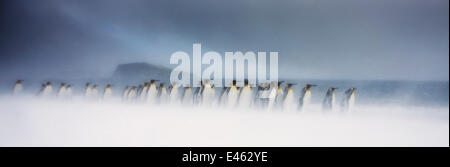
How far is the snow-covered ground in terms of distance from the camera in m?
2.33

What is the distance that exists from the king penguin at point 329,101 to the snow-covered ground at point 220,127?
0.20ft

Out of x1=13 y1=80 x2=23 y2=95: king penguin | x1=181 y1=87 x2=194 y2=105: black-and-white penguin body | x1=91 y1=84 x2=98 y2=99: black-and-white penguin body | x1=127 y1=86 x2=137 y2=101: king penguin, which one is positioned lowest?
x1=181 y1=87 x2=194 y2=105: black-and-white penguin body

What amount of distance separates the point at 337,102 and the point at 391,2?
1011 millimetres

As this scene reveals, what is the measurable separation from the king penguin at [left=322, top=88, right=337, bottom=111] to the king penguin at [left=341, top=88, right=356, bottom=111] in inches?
3.4

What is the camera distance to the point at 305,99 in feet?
8.87

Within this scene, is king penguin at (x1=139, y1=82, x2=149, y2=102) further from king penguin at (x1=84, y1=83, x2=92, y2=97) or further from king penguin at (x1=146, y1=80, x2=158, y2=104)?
king penguin at (x1=84, y1=83, x2=92, y2=97)

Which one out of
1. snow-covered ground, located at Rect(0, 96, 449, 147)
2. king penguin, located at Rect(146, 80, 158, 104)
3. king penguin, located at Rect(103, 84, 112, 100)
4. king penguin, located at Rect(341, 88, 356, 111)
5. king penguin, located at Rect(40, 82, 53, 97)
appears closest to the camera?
snow-covered ground, located at Rect(0, 96, 449, 147)

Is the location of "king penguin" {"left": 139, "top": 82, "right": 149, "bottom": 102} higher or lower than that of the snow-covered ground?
higher

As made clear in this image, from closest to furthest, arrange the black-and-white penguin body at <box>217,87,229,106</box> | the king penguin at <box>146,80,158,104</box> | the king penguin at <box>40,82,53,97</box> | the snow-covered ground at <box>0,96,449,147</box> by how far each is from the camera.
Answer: the snow-covered ground at <box>0,96,449,147</box> → the black-and-white penguin body at <box>217,87,229,106</box> → the king penguin at <box>146,80,158,104</box> → the king penguin at <box>40,82,53,97</box>

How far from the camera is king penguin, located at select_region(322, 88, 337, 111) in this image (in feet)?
8.73

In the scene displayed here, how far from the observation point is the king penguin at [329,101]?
2.66 m

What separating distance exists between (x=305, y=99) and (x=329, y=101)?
0.68 feet

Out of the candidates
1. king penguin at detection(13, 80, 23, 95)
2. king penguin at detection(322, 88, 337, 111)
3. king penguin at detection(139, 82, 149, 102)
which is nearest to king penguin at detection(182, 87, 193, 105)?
king penguin at detection(139, 82, 149, 102)

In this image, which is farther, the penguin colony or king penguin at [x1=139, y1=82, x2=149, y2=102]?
king penguin at [x1=139, y1=82, x2=149, y2=102]
